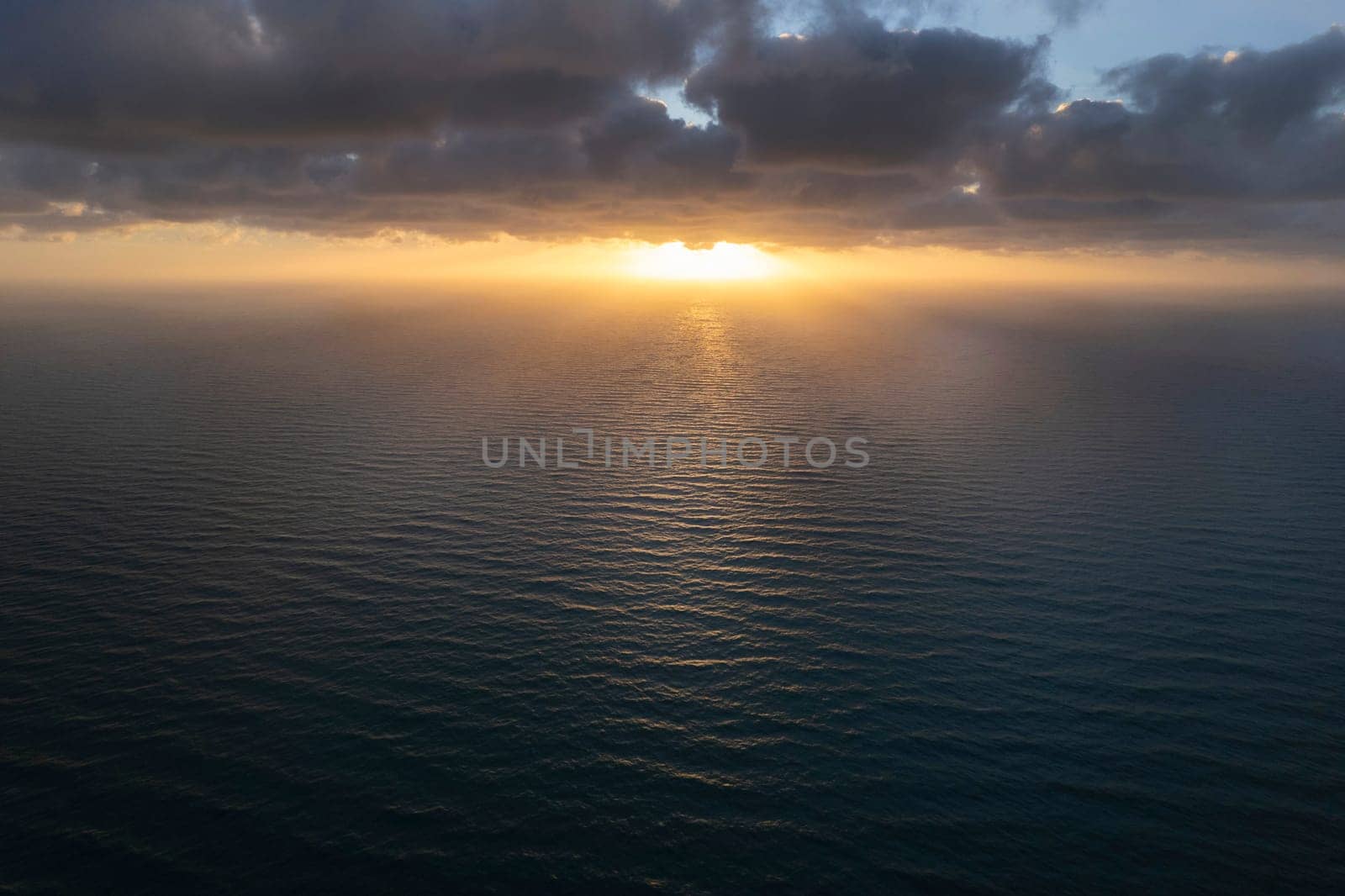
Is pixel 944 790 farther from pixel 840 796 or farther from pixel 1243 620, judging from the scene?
pixel 1243 620

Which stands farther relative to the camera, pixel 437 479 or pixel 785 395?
pixel 785 395

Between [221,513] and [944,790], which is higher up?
[221,513]

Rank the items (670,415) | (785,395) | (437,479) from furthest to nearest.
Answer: (785,395)
(670,415)
(437,479)

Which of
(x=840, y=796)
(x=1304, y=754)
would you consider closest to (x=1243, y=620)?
(x=1304, y=754)

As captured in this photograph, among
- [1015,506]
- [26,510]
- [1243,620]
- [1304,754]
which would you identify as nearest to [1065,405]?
[1015,506]

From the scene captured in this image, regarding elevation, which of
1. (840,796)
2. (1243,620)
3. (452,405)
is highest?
(452,405)

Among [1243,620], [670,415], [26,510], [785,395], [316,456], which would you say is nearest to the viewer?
[1243,620]
